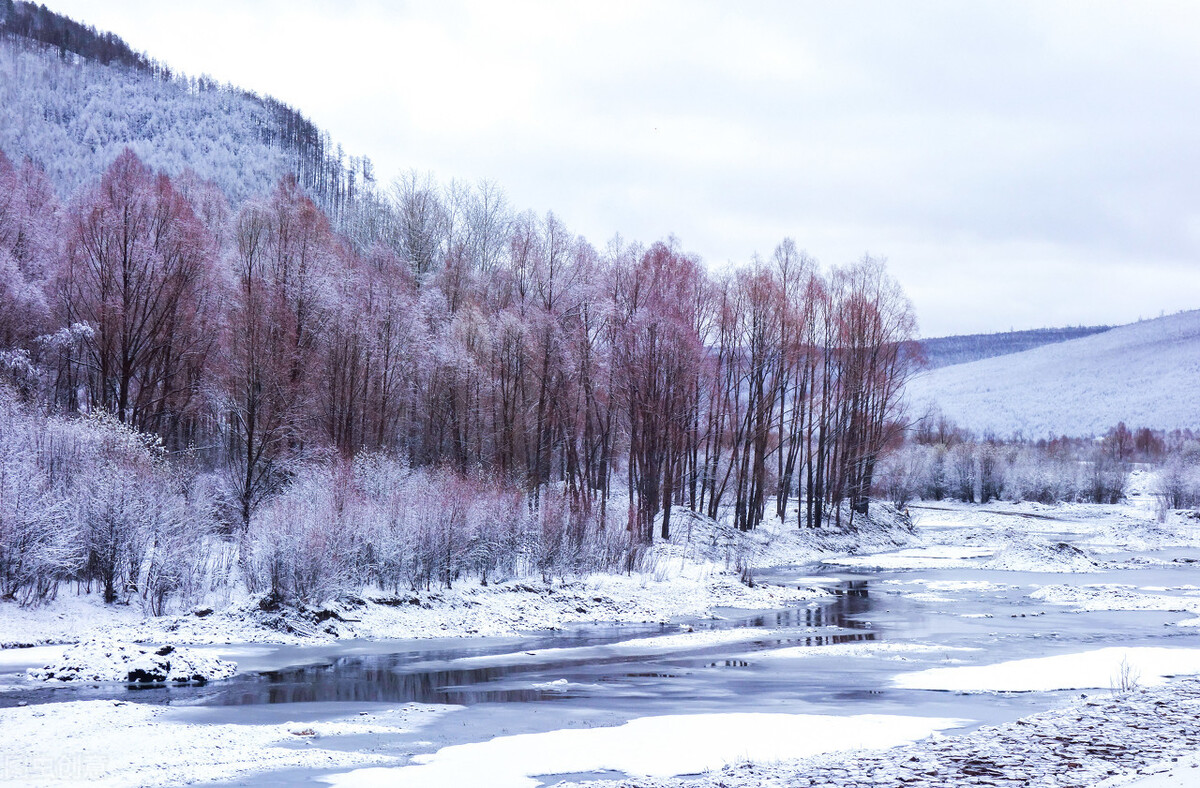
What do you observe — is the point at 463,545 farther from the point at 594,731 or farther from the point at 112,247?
the point at 112,247

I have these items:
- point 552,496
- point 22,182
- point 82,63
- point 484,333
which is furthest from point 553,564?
point 82,63

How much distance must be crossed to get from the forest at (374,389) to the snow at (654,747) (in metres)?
12.3

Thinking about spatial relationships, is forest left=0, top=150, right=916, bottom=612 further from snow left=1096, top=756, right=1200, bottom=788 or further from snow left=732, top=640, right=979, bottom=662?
snow left=1096, top=756, right=1200, bottom=788

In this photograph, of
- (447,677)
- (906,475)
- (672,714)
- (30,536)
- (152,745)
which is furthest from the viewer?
(906,475)

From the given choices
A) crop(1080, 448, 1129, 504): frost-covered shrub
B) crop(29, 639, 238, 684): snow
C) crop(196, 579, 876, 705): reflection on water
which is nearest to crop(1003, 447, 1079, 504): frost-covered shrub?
crop(1080, 448, 1129, 504): frost-covered shrub

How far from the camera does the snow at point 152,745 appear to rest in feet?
34.4

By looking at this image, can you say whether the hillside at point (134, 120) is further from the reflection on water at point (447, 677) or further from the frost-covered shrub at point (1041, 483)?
the reflection on water at point (447, 677)

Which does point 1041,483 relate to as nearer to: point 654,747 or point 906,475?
point 906,475

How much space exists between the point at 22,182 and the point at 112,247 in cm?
1954

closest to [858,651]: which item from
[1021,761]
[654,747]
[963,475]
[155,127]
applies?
[654,747]

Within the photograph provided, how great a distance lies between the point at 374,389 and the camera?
47.6 metres

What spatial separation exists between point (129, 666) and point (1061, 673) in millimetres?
17258

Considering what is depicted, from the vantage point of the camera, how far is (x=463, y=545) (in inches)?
1088

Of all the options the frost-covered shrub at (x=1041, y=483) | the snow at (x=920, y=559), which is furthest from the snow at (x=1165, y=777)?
the frost-covered shrub at (x=1041, y=483)
